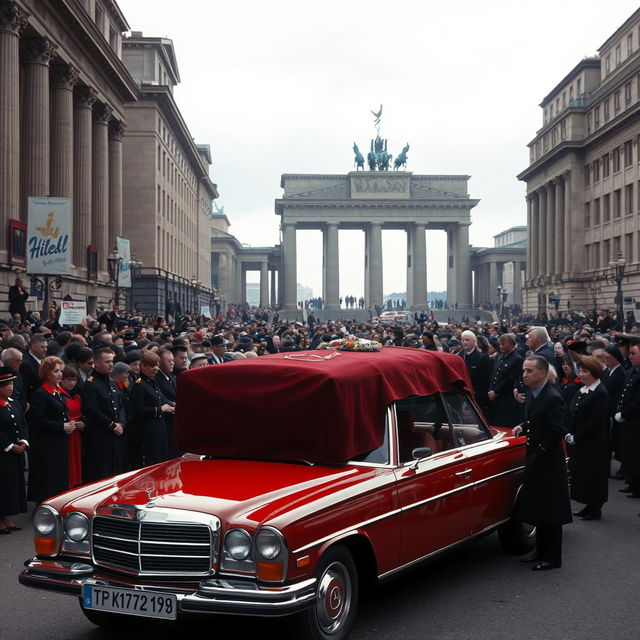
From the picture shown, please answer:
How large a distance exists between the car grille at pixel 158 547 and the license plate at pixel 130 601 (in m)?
0.17

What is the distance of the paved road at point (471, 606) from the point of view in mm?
6059

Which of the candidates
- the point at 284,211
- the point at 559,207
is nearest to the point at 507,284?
the point at 284,211

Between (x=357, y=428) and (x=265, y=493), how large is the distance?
104 centimetres

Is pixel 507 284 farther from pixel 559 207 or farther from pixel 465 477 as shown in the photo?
pixel 465 477

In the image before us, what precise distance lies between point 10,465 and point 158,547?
14.0ft

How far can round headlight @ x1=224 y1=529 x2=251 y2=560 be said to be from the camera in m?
5.25

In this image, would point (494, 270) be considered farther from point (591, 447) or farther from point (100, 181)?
point (591, 447)

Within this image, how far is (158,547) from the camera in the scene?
17.7 feet

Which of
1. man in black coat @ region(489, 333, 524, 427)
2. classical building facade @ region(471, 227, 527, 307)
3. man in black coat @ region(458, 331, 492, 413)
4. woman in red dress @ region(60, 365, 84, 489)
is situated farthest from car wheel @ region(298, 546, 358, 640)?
classical building facade @ region(471, 227, 527, 307)

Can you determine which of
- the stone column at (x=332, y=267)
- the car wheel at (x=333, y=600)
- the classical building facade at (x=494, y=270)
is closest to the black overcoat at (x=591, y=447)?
the car wheel at (x=333, y=600)

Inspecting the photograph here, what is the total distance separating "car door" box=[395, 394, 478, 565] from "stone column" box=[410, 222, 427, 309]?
100 m

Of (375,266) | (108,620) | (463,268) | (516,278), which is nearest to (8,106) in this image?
(108,620)

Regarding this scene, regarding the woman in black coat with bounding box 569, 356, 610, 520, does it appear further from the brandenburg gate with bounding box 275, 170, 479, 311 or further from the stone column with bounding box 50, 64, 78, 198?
the brandenburg gate with bounding box 275, 170, 479, 311

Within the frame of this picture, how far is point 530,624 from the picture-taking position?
6.23 m
